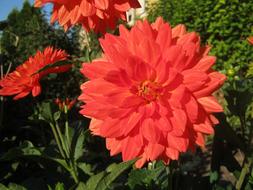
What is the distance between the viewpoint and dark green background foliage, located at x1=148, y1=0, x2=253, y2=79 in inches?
328

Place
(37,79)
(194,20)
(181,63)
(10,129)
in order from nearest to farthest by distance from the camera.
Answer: (181,63), (37,79), (10,129), (194,20)

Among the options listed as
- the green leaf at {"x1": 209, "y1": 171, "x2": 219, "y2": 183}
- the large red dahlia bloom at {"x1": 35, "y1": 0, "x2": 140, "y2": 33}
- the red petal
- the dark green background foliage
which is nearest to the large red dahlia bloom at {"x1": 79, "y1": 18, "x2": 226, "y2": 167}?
the red petal

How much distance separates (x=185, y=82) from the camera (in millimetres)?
1324

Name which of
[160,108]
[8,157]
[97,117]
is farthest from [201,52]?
[8,157]

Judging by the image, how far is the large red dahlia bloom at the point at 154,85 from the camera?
4.28 ft

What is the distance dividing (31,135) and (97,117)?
2.95 metres

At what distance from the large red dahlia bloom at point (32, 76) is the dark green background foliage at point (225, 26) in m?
6.34

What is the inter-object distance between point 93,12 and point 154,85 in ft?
1.55

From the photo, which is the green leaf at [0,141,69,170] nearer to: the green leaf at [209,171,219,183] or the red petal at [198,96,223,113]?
the green leaf at [209,171,219,183]

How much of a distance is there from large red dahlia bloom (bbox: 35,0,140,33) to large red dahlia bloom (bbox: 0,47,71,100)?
0.68ft

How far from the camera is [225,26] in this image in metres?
8.51

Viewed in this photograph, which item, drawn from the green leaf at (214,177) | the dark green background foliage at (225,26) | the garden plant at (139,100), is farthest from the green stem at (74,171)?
the dark green background foliage at (225,26)

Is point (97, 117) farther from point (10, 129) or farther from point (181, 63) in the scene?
point (10, 129)

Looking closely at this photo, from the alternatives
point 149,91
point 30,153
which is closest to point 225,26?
point 30,153
